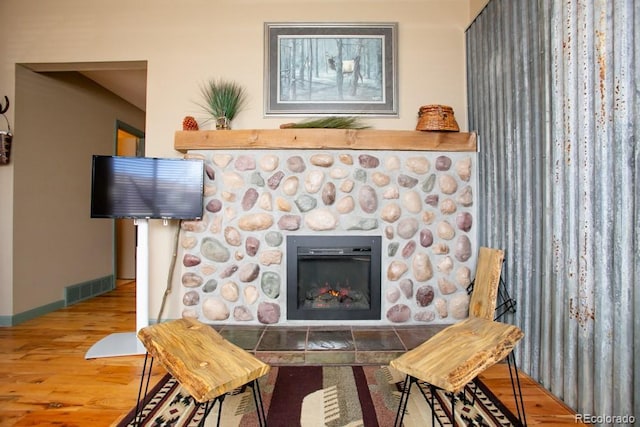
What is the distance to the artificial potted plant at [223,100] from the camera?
2756mm

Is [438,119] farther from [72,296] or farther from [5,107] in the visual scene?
[72,296]

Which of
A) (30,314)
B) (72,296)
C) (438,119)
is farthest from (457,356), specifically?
(72,296)

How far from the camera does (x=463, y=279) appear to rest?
8.81ft

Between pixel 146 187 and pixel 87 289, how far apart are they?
7.75 feet

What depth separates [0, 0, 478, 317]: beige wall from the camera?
2854 millimetres

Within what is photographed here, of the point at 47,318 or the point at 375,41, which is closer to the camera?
the point at 375,41

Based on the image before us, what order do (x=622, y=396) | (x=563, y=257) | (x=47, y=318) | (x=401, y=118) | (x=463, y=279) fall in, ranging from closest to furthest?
(x=622, y=396), (x=563, y=257), (x=463, y=279), (x=401, y=118), (x=47, y=318)

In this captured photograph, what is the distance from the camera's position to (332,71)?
2850 mm

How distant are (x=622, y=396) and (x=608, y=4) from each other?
1702 millimetres

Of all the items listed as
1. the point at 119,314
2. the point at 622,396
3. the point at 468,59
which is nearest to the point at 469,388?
the point at 622,396

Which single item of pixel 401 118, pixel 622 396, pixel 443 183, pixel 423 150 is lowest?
pixel 622 396

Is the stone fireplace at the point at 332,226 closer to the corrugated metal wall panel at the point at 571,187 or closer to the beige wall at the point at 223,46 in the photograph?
the beige wall at the point at 223,46

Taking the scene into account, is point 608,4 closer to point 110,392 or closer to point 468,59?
point 468,59

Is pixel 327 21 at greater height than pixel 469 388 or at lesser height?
greater
